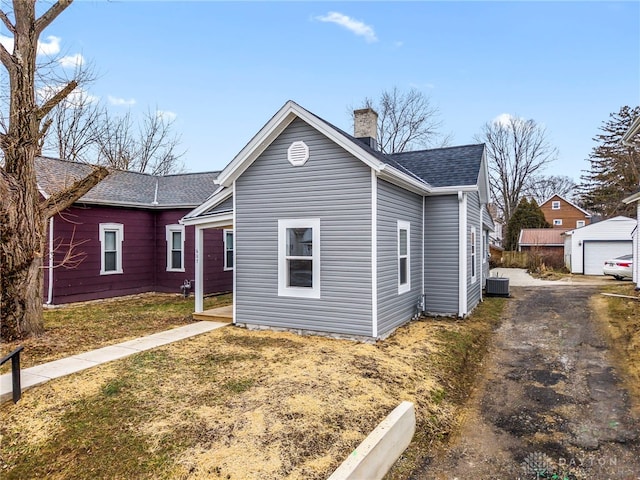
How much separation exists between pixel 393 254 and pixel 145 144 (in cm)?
2486

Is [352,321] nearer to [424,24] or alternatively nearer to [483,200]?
[483,200]

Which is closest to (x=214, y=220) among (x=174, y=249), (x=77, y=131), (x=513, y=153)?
(x=174, y=249)

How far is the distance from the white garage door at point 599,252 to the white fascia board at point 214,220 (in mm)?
22698

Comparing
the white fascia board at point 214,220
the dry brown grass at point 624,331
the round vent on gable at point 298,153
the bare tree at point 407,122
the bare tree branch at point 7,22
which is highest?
the bare tree at point 407,122

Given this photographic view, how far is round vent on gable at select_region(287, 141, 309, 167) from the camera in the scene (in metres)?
8.07

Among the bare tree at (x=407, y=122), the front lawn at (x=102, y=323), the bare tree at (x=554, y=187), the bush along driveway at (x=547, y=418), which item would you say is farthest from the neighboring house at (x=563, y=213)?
the front lawn at (x=102, y=323)

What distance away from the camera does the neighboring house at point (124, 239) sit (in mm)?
11678

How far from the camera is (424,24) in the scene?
13.1 m

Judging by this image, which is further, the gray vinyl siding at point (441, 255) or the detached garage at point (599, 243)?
the detached garage at point (599, 243)

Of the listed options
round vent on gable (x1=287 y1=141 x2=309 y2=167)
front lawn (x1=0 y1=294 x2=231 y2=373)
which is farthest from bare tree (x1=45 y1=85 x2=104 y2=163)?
round vent on gable (x1=287 y1=141 x2=309 y2=167)

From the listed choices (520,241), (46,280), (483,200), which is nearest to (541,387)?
(483,200)

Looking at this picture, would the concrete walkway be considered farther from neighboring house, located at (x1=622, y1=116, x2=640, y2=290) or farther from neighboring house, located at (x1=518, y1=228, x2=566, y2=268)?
neighboring house, located at (x1=518, y1=228, x2=566, y2=268)

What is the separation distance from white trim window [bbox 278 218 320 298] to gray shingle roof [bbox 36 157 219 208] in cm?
660

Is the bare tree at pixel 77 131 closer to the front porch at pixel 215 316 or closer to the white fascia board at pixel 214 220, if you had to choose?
the white fascia board at pixel 214 220
